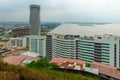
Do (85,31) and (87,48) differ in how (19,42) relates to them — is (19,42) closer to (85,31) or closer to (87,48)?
(85,31)

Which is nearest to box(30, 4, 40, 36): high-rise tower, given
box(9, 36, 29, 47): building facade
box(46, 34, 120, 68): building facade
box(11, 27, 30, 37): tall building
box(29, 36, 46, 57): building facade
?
box(11, 27, 30, 37): tall building

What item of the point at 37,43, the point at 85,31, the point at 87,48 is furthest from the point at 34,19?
the point at 87,48

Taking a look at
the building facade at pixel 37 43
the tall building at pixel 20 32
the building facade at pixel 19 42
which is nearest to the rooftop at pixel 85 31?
the building facade at pixel 37 43

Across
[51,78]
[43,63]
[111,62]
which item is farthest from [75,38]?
[51,78]

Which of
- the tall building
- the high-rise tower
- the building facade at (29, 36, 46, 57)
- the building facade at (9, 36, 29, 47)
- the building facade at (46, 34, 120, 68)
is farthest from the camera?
the tall building

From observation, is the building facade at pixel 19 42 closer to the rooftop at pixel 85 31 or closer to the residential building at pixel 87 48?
the rooftop at pixel 85 31

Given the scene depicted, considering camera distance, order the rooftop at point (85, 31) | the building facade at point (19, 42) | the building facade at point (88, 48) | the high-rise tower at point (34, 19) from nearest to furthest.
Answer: the building facade at point (88, 48), the rooftop at point (85, 31), the building facade at point (19, 42), the high-rise tower at point (34, 19)

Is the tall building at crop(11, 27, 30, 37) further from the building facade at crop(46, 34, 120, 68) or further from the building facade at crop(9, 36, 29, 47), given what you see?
the building facade at crop(46, 34, 120, 68)

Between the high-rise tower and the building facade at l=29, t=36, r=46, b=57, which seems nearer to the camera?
the building facade at l=29, t=36, r=46, b=57
